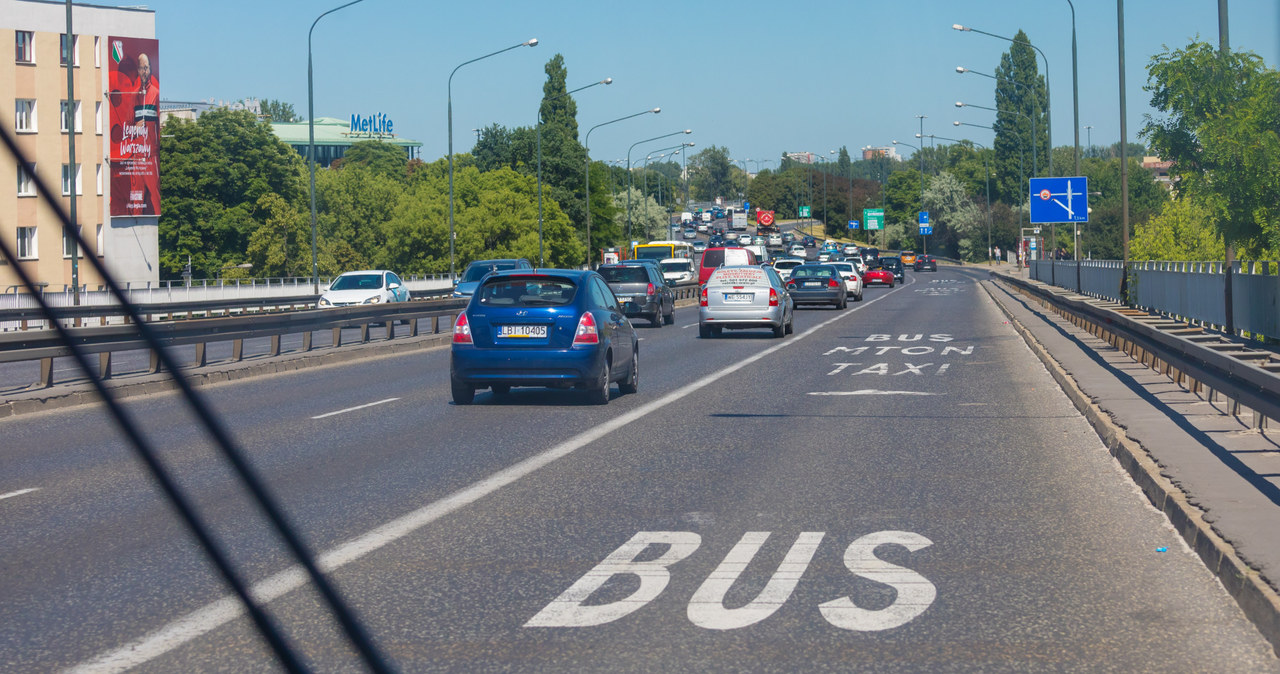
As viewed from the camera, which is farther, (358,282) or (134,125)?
(134,125)

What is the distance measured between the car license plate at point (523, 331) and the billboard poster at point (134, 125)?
6391 cm

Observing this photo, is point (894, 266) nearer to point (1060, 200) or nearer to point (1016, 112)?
point (1060, 200)

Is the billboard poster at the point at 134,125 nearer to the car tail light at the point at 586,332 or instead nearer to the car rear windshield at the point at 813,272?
the car rear windshield at the point at 813,272

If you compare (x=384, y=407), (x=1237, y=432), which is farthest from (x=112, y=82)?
(x=1237, y=432)

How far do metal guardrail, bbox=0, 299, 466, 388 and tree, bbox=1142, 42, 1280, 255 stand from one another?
15593 millimetres

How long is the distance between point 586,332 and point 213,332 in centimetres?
800

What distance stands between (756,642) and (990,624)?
105cm

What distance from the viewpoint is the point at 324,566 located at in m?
6.85

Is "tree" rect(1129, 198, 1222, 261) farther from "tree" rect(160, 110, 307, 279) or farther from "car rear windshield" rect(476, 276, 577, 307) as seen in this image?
"car rear windshield" rect(476, 276, 577, 307)

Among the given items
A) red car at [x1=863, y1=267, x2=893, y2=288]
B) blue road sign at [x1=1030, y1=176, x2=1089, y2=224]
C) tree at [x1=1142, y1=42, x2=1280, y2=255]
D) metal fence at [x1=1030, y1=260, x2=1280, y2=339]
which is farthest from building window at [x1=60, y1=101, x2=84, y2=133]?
tree at [x1=1142, y1=42, x2=1280, y2=255]

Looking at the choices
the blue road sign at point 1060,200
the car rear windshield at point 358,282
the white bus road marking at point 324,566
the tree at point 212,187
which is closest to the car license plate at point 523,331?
the white bus road marking at point 324,566

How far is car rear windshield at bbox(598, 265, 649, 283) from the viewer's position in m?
34.3

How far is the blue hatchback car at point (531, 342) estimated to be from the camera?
1498 centimetres

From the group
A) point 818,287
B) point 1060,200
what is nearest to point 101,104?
point 818,287
